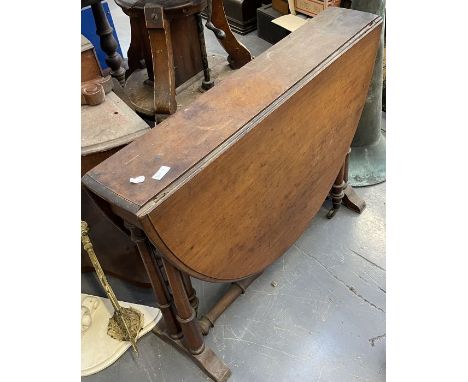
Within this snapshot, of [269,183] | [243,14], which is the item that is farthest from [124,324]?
[243,14]

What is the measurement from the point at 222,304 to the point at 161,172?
2.64ft

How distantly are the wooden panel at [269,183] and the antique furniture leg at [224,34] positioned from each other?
0.56 metres

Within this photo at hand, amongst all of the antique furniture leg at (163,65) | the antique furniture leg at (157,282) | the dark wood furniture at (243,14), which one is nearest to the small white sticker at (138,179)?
the antique furniture leg at (157,282)

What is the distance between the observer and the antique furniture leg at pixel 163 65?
1597 mm

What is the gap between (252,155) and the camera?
126cm

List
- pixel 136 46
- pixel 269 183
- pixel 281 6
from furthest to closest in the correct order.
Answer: pixel 281 6, pixel 136 46, pixel 269 183

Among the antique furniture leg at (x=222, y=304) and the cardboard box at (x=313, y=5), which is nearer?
the antique furniture leg at (x=222, y=304)

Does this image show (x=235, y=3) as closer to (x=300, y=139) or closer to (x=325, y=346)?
(x=300, y=139)

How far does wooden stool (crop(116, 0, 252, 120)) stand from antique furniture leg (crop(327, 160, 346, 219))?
2.12ft

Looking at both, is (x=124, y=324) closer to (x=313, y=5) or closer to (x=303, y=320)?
(x=303, y=320)

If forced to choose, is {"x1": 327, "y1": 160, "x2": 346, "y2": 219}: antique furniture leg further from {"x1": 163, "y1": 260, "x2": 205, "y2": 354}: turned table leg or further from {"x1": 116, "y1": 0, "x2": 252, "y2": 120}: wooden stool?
{"x1": 163, "y1": 260, "x2": 205, "y2": 354}: turned table leg

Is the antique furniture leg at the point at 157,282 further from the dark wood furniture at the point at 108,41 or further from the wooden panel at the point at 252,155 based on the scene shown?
the dark wood furniture at the point at 108,41

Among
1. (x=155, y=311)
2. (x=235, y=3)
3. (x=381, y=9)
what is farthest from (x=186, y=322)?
(x=235, y=3)

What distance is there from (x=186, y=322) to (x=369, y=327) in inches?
27.1
